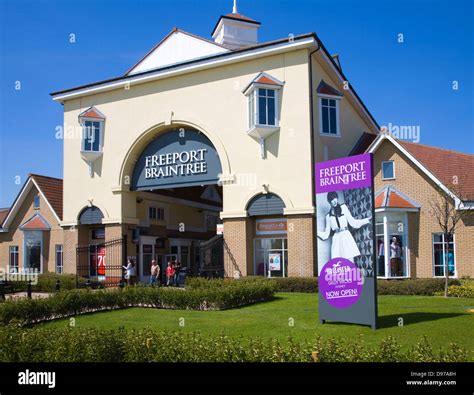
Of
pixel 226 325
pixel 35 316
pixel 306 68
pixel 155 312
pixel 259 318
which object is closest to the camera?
pixel 226 325

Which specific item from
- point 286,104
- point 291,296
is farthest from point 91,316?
point 286,104

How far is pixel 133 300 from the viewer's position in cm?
1952

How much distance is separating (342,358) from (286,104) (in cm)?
2058

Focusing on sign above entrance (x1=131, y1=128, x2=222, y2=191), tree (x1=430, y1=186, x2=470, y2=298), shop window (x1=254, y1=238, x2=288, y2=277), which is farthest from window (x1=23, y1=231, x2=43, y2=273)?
tree (x1=430, y1=186, x2=470, y2=298)

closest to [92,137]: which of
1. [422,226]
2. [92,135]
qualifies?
[92,135]

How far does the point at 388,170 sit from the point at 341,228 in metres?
14.0

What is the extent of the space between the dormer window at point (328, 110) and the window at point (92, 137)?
14206 mm

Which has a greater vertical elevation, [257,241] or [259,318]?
[257,241]

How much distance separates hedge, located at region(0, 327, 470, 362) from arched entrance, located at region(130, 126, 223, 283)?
65.8 ft

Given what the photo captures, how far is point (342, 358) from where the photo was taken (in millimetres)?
6930

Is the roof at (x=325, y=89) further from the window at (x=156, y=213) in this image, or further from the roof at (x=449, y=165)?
the window at (x=156, y=213)

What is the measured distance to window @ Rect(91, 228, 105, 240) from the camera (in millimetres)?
33094
